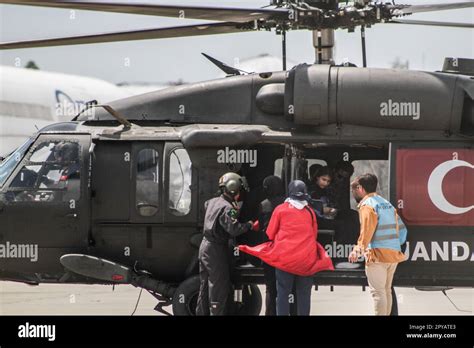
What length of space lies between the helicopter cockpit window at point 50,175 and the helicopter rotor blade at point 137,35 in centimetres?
119

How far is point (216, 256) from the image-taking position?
384 inches

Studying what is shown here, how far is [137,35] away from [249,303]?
332 cm

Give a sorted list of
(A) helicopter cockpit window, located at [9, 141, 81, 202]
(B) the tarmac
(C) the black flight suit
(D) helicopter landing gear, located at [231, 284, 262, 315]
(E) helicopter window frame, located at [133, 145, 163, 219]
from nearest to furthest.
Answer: (C) the black flight suit → (E) helicopter window frame, located at [133, 145, 163, 219] → (A) helicopter cockpit window, located at [9, 141, 81, 202] → (D) helicopter landing gear, located at [231, 284, 262, 315] → (B) the tarmac

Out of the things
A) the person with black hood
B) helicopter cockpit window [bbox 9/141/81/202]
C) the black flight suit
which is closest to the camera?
the black flight suit

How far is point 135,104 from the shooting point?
10945 mm

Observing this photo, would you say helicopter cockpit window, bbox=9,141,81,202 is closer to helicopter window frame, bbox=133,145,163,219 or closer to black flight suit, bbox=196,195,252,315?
helicopter window frame, bbox=133,145,163,219

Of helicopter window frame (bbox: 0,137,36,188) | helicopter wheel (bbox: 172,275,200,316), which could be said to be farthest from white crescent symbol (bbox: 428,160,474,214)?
helicopter window frame (bbox: 0,137,36,188)

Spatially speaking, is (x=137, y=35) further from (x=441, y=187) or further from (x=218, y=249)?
(x=441, y=187)

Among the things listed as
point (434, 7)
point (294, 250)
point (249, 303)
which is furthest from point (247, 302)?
point (434, 7)

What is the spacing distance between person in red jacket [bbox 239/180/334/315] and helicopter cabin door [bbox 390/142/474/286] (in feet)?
3.65

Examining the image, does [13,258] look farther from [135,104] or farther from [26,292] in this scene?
[26,292]

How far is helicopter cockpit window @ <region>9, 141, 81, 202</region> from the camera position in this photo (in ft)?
34.0

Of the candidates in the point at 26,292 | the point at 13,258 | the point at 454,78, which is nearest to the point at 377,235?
the point at 454,78
